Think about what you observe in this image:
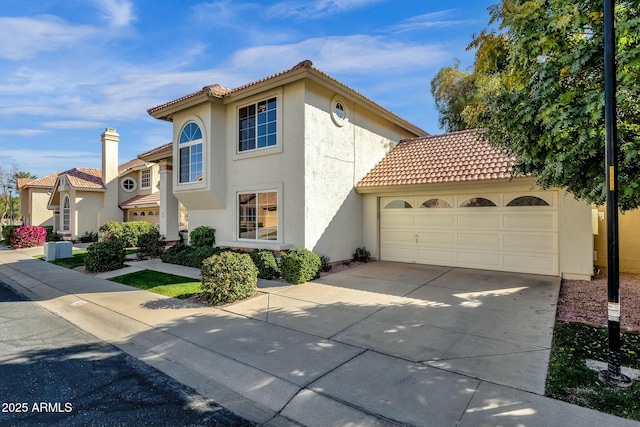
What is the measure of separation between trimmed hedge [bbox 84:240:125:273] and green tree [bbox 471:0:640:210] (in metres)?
13.0

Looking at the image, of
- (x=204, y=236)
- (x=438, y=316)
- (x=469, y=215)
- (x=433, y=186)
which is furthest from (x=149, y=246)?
(x=469, y=215)

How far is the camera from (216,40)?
10.9m

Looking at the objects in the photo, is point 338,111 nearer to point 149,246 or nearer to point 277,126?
point 277,126

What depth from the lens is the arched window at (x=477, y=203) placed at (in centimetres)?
1092

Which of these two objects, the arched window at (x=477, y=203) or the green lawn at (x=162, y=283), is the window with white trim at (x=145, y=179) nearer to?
the green lawn at (x=162, y=283)

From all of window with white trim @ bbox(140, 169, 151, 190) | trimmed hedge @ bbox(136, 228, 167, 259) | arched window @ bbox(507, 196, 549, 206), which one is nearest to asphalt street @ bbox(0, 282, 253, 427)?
trimmed hedge @ bbox(136, 228, 167, 259)

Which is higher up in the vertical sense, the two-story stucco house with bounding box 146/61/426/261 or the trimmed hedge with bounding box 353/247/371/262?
the two-story stucco house with bounding box 146/61/426/261

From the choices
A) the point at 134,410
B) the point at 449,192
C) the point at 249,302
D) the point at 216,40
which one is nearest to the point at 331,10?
the point at 216,40

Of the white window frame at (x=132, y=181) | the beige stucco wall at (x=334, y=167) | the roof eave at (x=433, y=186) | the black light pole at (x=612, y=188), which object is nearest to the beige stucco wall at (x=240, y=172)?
the beige stucco wall at (x=334, y=167)

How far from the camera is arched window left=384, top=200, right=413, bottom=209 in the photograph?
12.6 m

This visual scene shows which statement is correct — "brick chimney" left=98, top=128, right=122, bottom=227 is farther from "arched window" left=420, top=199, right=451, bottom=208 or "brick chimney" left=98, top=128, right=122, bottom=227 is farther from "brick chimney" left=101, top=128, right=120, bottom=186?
"arched window" left=420, top=199, right=451, bottom=208

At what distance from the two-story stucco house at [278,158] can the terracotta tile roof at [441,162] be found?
1001mm

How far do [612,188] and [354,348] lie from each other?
13.4 ft

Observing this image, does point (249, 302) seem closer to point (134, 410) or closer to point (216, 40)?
point (134, 410)
